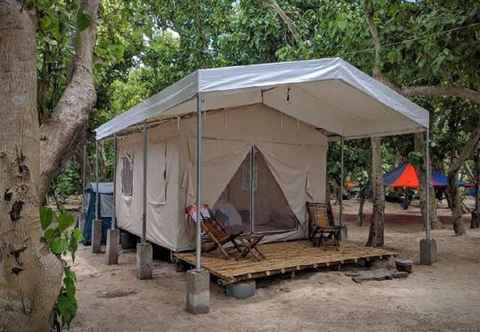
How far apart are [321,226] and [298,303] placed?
256cm

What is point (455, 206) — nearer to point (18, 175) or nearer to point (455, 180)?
point (455, 180)

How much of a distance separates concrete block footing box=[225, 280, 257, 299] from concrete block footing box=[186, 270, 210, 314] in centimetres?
58

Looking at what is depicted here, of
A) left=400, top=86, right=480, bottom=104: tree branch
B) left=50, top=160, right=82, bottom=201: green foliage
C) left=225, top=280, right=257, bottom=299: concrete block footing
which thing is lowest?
left=225, top=280, right=257, bottom=299: concrete block footing

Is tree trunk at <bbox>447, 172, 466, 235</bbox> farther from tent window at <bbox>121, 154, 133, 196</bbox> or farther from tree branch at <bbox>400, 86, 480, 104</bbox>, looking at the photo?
tent window at <bbox>121, 154, 133, 196</bbox>

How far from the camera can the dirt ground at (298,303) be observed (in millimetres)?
3943

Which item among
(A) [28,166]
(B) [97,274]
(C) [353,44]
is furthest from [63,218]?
(C) [353,44]

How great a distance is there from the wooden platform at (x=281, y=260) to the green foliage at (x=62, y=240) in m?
2.01

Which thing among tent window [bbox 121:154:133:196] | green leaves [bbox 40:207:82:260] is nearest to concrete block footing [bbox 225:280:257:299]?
green leaves [bbox 40:207:82:260]

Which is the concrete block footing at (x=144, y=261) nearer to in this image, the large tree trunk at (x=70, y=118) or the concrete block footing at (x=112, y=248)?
the concrete block footing at (x=112, y=248)

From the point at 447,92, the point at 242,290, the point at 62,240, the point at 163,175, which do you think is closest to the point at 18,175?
the point at 62,240

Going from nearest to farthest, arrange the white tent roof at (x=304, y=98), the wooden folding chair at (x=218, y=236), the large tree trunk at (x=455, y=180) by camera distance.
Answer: the white tent roof at (x=304, y=98)
the wooden folding chair at (x=218, y=236)
the large tree trunk at (x=455, y=180)

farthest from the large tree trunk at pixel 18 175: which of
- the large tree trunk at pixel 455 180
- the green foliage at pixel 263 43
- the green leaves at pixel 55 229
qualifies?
the large tree trunk at pixel 455 180

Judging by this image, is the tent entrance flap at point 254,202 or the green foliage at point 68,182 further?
the green foliage at point 68,182

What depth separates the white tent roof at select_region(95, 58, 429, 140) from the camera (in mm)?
4555
